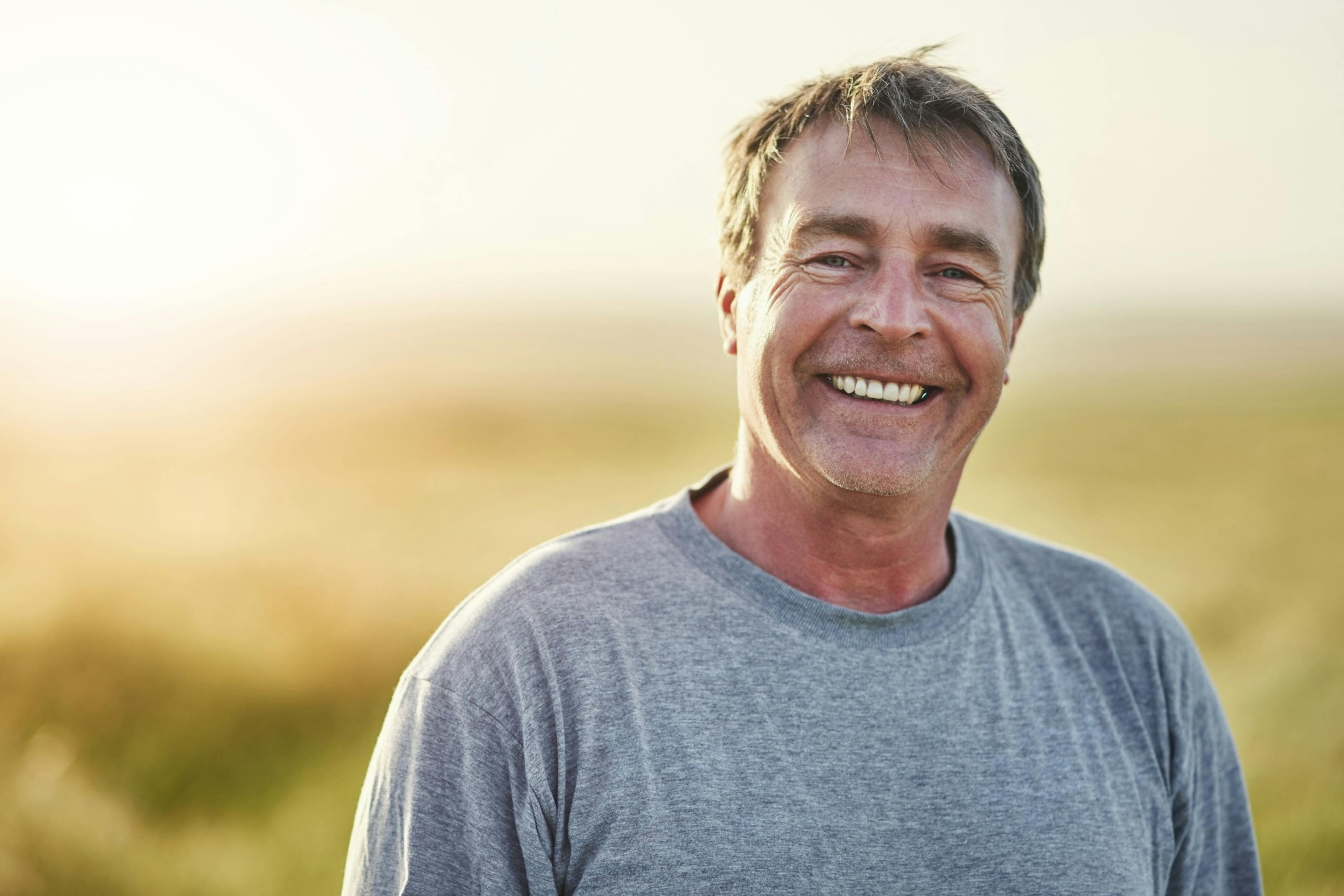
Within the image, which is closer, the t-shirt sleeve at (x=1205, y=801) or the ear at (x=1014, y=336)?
the t-shirt sleeve at (x=1205, y=801)

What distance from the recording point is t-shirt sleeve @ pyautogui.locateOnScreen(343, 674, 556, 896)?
5.63ft

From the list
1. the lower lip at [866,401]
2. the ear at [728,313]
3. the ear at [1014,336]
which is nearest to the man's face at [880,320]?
the lower lip at [866,401]

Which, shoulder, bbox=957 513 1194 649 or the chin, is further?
shoulder, bbox=957 513 1194 649

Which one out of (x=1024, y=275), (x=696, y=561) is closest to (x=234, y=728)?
(x=696, y=561)

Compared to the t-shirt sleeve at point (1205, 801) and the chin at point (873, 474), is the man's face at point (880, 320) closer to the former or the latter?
the chin at point (873, 474)

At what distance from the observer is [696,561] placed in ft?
6.86

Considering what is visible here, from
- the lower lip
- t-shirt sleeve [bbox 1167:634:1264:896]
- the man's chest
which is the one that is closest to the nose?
the lower lip

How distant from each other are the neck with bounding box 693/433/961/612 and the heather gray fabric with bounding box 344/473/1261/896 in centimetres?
8

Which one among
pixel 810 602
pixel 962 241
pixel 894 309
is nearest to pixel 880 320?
pixel 894 309

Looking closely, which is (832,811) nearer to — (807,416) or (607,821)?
(607,821)

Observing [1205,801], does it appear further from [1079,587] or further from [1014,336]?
[1014,336]

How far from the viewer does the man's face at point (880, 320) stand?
202 cm

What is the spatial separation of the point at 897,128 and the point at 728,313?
0.58 metres

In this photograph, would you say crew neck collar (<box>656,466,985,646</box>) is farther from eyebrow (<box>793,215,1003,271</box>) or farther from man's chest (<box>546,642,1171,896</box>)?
eyebrow (<box>793,215,1003,271</box>)
